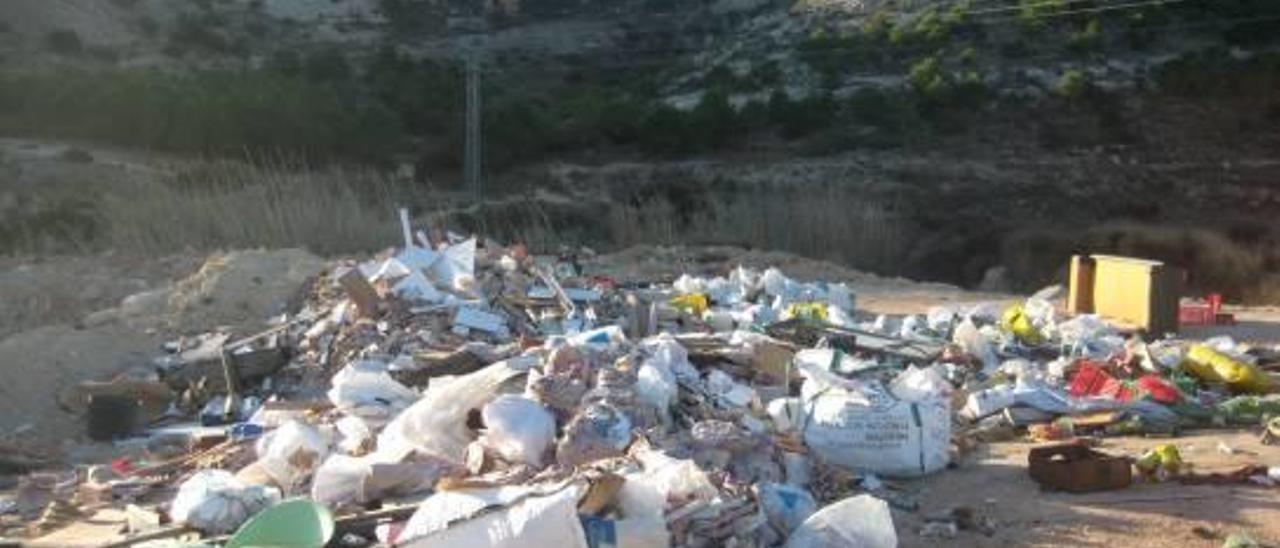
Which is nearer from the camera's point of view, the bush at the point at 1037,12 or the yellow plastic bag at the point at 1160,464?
the yellow plastic bag at the point at 1160,464

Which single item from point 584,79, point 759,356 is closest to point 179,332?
point 759,356

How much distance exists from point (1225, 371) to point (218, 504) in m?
6.62

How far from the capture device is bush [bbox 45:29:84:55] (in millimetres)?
45938

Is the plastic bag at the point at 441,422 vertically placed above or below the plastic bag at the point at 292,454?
above

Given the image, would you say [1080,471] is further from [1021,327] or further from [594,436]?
[1021,327]

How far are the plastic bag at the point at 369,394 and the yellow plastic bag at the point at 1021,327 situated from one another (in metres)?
5.43

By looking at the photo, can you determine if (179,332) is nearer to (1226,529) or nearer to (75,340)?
(75,340)

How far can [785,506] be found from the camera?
630 cm

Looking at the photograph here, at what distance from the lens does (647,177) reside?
37.1 metres

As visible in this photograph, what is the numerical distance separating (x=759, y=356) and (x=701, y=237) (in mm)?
16098

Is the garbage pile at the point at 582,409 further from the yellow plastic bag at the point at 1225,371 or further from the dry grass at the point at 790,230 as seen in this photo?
the dry grass at the point at 790,230

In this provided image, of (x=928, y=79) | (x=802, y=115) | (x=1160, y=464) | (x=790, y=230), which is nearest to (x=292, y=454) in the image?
(x=1160, y=464)

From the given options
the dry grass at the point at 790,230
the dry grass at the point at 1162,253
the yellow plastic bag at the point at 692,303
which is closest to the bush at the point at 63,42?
the dry grass at the point at 790,230

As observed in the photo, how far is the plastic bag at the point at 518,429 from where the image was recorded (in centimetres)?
675
